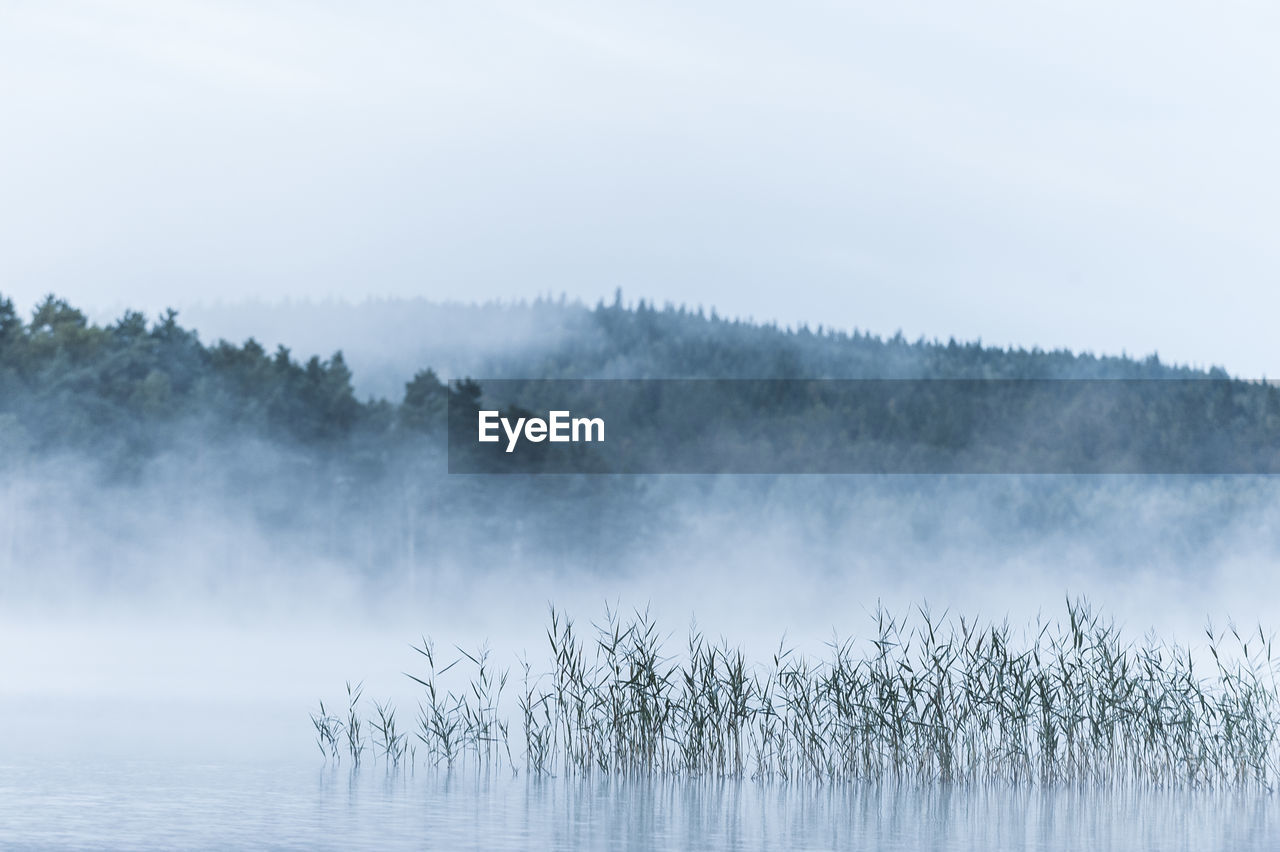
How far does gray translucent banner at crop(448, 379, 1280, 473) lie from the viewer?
7644cm

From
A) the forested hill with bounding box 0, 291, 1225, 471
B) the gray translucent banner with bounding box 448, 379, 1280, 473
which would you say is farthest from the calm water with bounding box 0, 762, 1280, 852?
the gray translucent banner with bounding box 448, 379, 1280, 473

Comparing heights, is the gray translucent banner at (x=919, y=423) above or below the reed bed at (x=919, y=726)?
above

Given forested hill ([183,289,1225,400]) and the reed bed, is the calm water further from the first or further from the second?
forested hill ([183,289,1225,400])

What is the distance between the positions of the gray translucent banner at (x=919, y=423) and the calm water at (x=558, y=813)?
60.5m

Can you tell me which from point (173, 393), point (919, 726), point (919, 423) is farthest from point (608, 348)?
point (919, 726)

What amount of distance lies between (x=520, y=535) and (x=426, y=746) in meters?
48.5

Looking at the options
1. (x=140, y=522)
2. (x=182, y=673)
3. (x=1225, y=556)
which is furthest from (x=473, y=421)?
(x=1225, y=556)

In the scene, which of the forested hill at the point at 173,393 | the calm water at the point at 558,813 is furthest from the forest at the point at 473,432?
the calm water at the point at 558,813

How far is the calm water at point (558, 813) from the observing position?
856 cm

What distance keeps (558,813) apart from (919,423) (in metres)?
73.6

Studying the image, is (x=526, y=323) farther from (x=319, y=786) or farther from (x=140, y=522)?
(x=319, y=786)

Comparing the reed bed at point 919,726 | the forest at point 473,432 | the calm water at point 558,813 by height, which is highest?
the forest at point 473,432

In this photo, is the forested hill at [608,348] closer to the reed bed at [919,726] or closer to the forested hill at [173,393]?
the forested hill at [173,393]

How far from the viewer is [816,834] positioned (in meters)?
9.11
